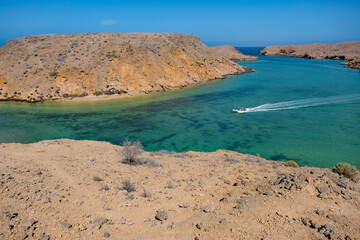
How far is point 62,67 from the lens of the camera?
41.9 metres

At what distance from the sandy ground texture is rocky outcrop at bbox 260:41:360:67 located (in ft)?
400

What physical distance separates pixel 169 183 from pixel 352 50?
137785 mm

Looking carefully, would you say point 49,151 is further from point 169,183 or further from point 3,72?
point 3,72

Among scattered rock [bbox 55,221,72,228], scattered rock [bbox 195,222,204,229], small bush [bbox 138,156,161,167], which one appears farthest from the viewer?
small bush [bbox 138,156,161,167]

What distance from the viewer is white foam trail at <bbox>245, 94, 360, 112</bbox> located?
3057 cm

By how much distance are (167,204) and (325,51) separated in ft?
480

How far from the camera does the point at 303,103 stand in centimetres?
3247

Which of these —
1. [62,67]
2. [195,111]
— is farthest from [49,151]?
[62,67]

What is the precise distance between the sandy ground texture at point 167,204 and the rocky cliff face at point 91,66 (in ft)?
104

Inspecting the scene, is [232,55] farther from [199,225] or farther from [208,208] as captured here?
[199,225]

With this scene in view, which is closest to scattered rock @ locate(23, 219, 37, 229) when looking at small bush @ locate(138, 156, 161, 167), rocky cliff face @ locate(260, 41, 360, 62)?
small bush @ locate(138, 156, 161, 167)

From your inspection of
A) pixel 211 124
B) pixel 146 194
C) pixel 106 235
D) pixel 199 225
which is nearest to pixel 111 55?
pixel 211 124

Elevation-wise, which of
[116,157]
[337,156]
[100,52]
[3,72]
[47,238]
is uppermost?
[100,52]

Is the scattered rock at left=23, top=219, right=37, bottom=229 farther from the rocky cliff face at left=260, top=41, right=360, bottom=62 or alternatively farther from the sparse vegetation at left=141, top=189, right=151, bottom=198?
the rocky cliff face at left=260, top=41, right=360, bottom=62
